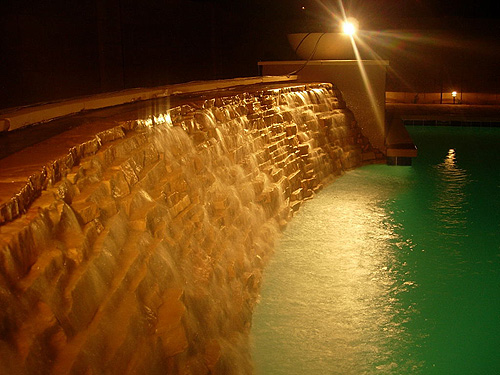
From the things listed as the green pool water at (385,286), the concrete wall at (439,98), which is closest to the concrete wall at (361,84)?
the green pool water at (385,286)

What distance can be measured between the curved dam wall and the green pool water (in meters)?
0.31

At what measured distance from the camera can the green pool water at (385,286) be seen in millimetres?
3766

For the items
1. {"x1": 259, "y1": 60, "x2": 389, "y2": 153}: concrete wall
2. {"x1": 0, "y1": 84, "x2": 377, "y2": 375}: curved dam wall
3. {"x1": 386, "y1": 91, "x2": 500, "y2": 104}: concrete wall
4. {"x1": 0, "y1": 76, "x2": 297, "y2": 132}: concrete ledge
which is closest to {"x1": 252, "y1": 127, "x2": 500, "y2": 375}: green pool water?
{"x1": 0, "y1": 84, "x2": 377, "y2": 375}: curved dam wall

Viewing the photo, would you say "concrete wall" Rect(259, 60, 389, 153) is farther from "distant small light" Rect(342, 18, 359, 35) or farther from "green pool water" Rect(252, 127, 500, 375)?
"green pool water" Rect(252, 127, 500, 375)

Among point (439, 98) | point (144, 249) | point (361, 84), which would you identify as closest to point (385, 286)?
point (144, 249)

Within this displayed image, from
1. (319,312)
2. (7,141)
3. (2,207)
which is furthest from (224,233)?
(2,207)

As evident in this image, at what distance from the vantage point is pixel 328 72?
1030 cm

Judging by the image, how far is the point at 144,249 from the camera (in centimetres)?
293

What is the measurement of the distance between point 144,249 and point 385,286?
8.67 ft

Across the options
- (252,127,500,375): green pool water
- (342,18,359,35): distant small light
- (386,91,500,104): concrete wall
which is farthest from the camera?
(386,91,500,104): concrete wall

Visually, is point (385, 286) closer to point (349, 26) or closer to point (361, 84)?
point (361, 84)

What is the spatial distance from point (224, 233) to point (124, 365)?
2351mm

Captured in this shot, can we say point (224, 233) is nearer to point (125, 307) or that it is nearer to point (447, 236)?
point (125, 307)

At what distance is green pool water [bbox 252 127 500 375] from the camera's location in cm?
377
